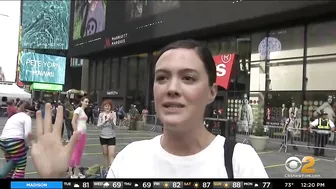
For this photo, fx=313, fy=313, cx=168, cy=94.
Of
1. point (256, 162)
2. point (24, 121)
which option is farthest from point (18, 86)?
point (24, 121)

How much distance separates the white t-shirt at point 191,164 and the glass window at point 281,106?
8.90 m

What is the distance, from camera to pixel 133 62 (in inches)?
394

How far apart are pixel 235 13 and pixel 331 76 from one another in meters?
3.62

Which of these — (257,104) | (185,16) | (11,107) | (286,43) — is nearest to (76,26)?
(11,107)

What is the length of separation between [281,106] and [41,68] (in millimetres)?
9291

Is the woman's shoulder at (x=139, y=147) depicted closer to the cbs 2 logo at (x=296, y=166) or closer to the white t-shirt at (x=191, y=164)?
the white t-shirt at (x=191, y=164)

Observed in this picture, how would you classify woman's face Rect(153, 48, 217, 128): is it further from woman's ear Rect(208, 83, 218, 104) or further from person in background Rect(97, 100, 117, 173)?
person in background Rect(97, 100, 117, 173)

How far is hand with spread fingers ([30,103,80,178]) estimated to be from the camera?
1009 millimetres

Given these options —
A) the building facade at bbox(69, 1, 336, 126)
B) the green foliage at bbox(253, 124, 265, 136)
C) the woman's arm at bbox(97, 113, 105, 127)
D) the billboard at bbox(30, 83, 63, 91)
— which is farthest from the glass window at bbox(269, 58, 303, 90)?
the billboard at bbox(30, 83, 63, 91)

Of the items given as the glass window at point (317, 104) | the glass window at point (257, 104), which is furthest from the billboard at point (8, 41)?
the glass window at point (257, 104)

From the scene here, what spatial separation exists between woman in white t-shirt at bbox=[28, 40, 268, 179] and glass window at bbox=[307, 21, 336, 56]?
307 inches

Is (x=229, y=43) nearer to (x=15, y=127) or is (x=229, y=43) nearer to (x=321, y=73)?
(x=321, y=73)

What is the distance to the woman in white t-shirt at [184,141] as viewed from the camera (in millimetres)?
1005

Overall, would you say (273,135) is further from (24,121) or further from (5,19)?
(5,19)
